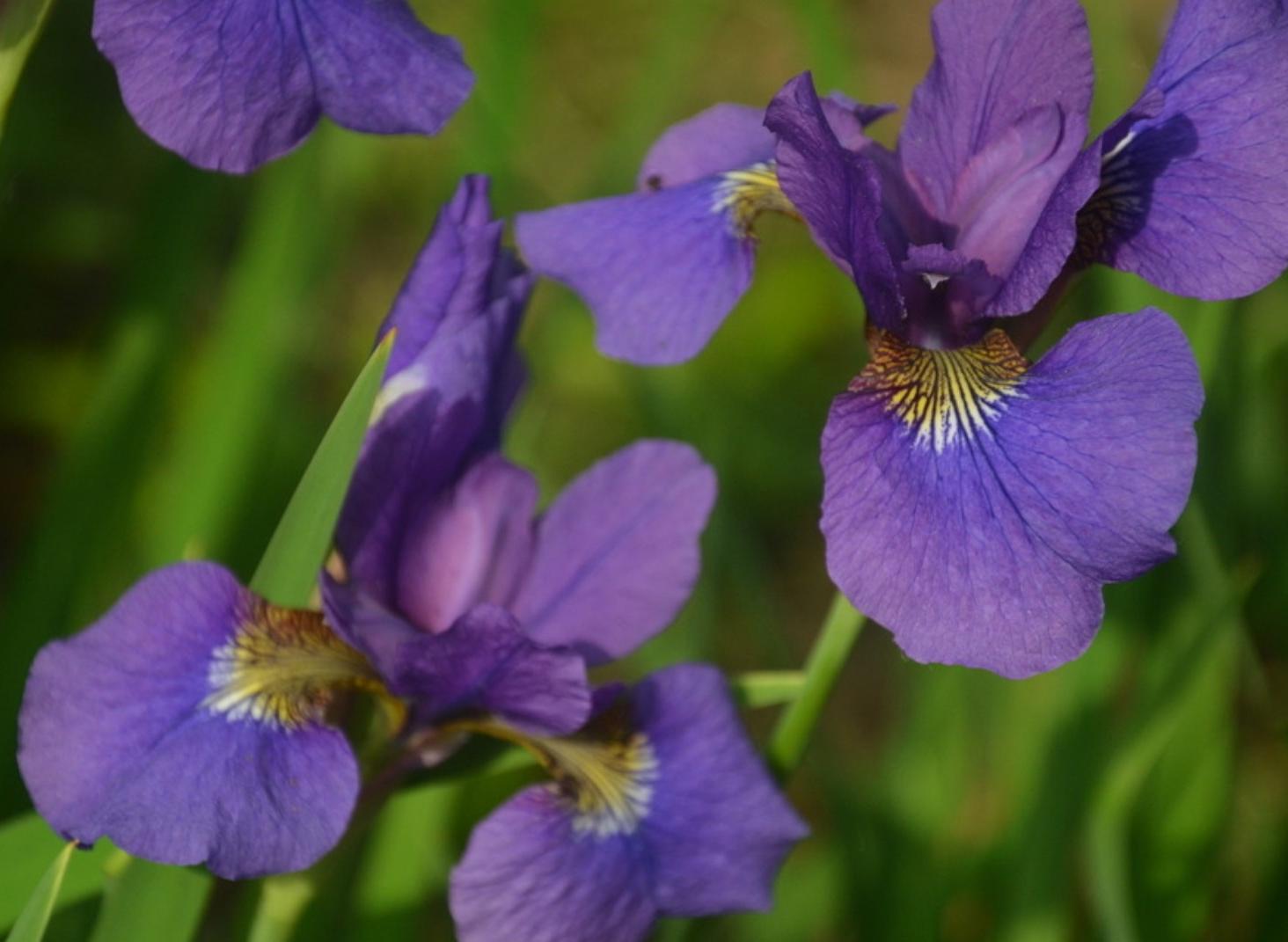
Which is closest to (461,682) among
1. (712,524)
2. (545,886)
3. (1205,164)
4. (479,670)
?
(479,670)

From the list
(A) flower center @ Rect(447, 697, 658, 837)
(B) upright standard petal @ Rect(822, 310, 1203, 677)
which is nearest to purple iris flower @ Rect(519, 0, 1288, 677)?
(B) upright standard petal @ Rect(822, 310, 1203, 677)

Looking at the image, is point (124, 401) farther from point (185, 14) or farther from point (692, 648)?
point (185, 14)

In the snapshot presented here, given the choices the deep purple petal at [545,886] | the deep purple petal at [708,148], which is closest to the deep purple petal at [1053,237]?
the deep purple petal at [708,148]

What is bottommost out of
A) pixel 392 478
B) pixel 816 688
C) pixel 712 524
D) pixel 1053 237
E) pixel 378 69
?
pixel 712 524

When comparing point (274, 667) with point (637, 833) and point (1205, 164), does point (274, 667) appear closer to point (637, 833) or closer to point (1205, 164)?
point (637, 833)

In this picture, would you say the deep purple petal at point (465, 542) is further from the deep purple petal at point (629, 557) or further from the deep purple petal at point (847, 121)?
the deep purple petal at point (847, 121)

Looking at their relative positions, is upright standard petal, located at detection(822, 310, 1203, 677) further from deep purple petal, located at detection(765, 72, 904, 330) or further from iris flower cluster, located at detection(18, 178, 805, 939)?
iris flower cluster, located at detection(18, 178, 805, 939)
